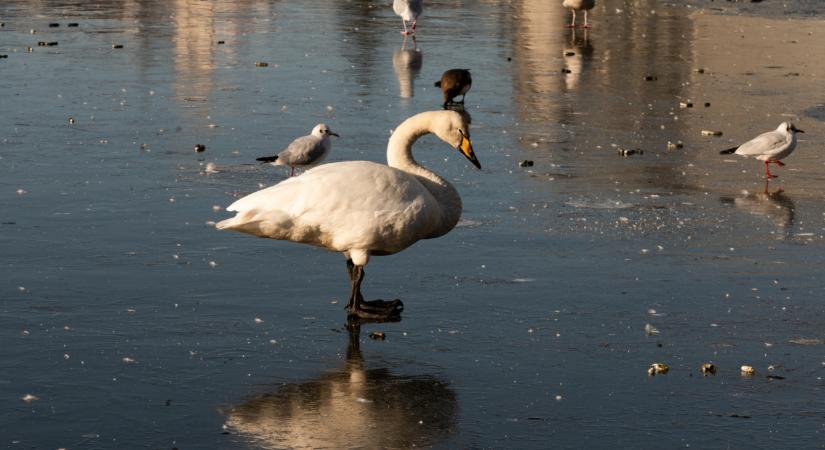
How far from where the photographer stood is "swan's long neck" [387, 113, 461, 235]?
10.0 m

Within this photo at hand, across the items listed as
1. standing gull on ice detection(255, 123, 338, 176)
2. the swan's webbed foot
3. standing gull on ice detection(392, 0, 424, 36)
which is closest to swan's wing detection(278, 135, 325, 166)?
standing gull on ice detection(255, 123, 338, 176)

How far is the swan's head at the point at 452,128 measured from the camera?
1032 centimetres

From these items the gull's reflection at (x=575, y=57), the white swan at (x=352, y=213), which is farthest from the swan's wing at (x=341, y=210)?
the gull's reflection at (x=575, y=57)

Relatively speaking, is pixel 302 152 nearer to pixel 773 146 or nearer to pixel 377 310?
pixel 773 146

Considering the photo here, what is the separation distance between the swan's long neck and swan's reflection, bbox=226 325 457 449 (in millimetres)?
1877

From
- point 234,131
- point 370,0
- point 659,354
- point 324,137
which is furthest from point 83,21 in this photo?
point 659,354

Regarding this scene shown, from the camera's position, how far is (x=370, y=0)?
117 feet

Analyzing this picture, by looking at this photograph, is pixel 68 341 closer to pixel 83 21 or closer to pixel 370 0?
pixel 83 21

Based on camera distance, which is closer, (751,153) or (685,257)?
(685,257)

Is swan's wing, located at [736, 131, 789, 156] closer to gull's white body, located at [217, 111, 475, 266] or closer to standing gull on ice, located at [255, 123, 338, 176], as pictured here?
standing gull on ice, located at [255, 123, 338, 176]

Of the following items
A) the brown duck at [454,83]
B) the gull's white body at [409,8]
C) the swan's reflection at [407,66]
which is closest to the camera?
the brown duck at [454,83]

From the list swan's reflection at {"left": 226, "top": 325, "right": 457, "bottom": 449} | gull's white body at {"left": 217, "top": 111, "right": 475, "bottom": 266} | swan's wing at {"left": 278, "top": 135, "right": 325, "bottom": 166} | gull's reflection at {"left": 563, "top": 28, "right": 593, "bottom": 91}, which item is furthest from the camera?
gull's reflection at {"left": 563, "top": 28, "right": 593, "bottom": 91}

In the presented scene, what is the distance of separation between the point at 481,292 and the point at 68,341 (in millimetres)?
2879

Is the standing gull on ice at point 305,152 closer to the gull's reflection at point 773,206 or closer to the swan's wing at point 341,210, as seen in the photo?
the gull's reflection at point 773,206
